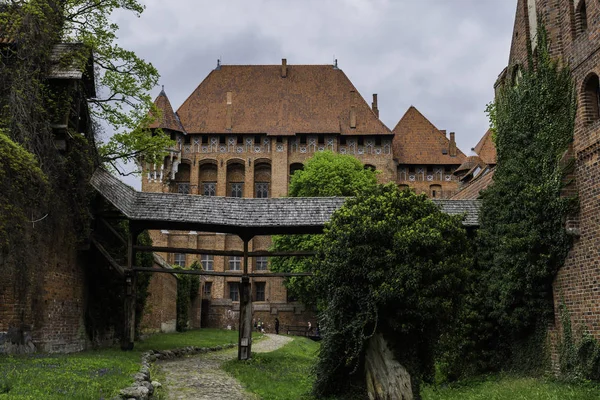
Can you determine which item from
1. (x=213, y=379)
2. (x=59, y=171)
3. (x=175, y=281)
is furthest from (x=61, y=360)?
(x=175, y=281)

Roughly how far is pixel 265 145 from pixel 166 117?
8153 mm

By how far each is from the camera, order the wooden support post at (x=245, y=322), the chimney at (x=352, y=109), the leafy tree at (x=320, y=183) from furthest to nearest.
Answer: the chimney at (x=352, y=109) < the leafy tree at (x=320, y=183) < the wooden support post at (x=245, y=322)

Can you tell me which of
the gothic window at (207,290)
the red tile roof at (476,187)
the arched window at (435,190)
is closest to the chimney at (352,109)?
the arched window at (435,190)

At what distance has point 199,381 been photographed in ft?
43.8

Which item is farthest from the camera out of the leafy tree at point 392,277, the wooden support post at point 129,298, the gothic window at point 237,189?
the gothic window at point 237,189

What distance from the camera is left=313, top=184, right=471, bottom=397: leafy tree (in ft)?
33.7

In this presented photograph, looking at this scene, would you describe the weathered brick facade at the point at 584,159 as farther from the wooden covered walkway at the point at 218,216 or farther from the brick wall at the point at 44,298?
the brick wall at the point at 44,298

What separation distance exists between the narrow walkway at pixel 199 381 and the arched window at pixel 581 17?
1046cm

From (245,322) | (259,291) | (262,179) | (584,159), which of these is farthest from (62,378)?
(262,179)

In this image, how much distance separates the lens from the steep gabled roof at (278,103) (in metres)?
49.3

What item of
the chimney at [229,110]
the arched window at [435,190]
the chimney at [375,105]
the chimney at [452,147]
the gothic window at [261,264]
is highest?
the chimney at [375,105]

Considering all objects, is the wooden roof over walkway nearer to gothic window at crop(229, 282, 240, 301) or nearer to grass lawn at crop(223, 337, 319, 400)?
grass lawn at crop(223, 337, 319, 400)

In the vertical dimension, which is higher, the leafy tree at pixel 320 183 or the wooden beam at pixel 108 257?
the leafy tree at pixel 320 183

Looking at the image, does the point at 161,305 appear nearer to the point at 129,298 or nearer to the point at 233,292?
the point at 129,298
